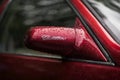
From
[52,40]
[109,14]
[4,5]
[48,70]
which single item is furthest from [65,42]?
[4,5]

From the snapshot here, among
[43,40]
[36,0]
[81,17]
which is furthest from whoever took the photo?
[36,0]

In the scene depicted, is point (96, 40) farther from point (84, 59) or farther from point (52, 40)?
point (52, 40)

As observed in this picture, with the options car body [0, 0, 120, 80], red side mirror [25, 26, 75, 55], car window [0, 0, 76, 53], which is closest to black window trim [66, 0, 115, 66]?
car body [0, 0, 120, 80]

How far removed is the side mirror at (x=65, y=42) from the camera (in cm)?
350

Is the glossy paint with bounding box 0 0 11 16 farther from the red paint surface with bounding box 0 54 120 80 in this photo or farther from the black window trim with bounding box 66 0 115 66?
the black window trim with bounding box 66 0 115 66

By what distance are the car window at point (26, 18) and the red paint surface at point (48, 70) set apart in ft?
0.47

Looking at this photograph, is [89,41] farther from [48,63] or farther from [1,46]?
[1,46]

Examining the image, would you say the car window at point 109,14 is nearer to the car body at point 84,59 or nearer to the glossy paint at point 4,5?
the car body at point 84,59

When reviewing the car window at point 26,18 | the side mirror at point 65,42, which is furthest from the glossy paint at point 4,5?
the side mirror at point 65,42

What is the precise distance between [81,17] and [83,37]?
0.27 metres

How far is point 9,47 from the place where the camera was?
4410 millimetres

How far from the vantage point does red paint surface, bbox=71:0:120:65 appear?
11.5 feet

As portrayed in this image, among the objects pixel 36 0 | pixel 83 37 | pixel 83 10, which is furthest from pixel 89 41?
pixel 36 0

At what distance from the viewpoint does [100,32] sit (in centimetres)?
365
